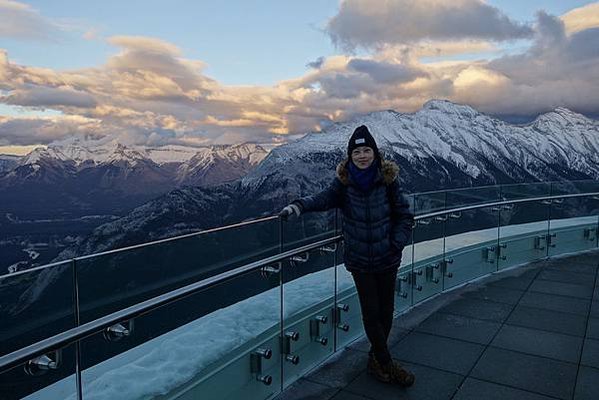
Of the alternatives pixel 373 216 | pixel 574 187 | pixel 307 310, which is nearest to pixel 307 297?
pixel 307 310

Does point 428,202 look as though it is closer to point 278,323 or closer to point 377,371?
point 377,371

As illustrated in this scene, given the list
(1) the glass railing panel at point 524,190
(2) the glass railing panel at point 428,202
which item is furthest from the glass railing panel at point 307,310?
(1) the glass railing panel at point 524,190

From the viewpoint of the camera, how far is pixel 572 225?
24.7 ft

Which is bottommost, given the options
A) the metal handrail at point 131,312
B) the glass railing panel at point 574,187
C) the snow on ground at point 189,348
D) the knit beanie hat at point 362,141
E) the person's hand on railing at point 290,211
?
the snow on ground at point 189,348

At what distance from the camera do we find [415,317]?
4.64 m

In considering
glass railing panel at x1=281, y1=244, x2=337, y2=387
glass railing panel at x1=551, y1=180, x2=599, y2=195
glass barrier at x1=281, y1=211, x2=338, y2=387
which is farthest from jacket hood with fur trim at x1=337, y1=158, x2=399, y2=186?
glass railing panel at x1=551, y1=180, x2=599, y2=195

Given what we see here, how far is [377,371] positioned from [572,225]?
18.2 feet

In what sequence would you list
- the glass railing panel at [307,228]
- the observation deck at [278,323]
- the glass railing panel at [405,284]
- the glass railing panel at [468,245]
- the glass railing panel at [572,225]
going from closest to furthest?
the observation deck at [278,323] → the glass railing panel at [307,228] → the glass railing panel at [405,284] → the glass railing panel at [468,245] → the glass railing panel at [572,225]

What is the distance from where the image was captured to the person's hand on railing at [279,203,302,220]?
307 centimetres

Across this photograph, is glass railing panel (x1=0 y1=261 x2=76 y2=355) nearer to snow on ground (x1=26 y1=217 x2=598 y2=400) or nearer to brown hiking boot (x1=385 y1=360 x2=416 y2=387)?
snow on ground (x1=26 y1=217 x2=598 y2=400)

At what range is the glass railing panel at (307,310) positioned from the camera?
3432mm

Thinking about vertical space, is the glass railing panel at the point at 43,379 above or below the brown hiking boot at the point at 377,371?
above

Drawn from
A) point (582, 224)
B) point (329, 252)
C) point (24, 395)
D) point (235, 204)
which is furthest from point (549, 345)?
point (235, 204)

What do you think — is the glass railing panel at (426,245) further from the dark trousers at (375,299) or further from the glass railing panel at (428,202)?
the dark trousers at (375,299)
